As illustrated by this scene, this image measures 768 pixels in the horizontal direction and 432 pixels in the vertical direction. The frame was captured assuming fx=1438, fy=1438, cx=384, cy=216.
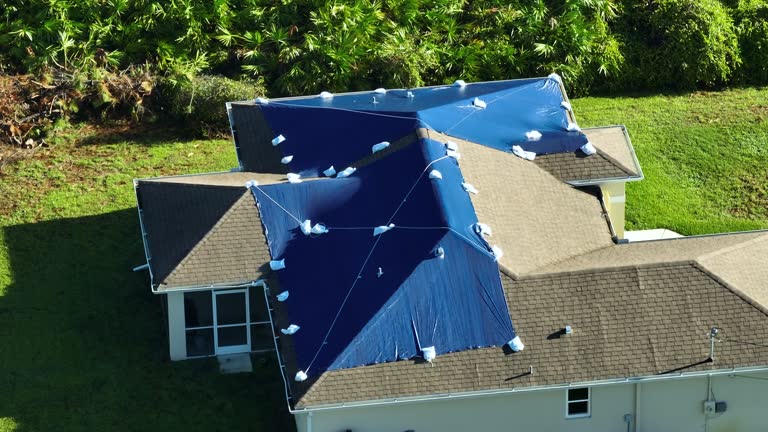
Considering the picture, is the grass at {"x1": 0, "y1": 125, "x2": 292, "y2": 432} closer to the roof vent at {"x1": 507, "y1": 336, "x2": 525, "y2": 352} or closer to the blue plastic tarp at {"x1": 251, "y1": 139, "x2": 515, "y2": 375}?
the blue plastic tarp at {"x1": 251, "y1": 139, "x2": 515, "y2": 375}

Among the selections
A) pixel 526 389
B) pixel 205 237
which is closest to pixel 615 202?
pixel 526 389

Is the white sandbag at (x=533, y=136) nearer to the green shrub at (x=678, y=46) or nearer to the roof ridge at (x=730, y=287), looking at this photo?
the roof ridge at (x=730, y=287)

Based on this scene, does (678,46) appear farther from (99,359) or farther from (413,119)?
(99,359)

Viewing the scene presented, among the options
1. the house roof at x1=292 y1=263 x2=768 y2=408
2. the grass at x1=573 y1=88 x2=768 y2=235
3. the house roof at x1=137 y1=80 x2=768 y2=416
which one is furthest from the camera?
the grass at x1=573 y1=88 x2=768 y2=235

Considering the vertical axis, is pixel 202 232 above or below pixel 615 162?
below

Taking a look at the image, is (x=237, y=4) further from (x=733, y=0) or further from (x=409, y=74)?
(x=733, y=0)

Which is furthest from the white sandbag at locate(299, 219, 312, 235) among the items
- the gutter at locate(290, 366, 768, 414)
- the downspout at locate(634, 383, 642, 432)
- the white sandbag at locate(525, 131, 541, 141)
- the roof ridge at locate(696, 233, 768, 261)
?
the roof ridge at locate(696, 233, 768, 261)

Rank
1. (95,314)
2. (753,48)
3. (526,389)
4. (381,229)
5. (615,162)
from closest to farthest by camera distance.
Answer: (526,389), (381,229), (95,314), (615,162), (753,48)

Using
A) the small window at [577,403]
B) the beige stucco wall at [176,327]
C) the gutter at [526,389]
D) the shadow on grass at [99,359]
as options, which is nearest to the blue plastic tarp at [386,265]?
the gutter at [526,389]
